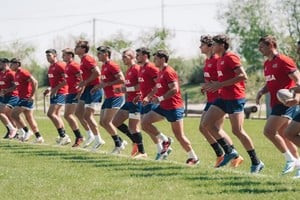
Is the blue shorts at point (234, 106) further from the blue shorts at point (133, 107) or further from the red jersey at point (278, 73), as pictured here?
the blue shorts at point (133, 107)

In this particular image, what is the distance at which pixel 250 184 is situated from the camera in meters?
10.1

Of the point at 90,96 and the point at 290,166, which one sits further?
the point at 90,96

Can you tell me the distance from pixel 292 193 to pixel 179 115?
14.8 feet

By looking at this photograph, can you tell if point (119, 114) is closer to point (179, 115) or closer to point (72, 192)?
point (179, 115)

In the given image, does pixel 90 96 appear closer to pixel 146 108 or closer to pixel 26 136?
pixel 146 108

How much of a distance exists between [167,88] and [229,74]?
1.77m

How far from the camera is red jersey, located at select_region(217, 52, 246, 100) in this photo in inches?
468

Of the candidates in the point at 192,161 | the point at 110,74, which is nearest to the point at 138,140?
the point at 110,74

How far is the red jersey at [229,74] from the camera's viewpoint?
1188 cm

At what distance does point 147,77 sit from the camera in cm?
1434

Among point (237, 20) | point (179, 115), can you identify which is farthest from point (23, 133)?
point (237, 20)

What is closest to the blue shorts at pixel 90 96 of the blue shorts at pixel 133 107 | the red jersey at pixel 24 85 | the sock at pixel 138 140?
the blue shorts at pixel 133 107

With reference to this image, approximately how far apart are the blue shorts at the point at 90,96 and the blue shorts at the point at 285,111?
602 centimetres

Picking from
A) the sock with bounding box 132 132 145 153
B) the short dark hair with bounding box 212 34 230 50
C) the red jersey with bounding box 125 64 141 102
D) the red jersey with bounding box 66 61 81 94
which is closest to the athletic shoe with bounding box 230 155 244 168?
the short dark hair with bounding box 212 34 230 50
